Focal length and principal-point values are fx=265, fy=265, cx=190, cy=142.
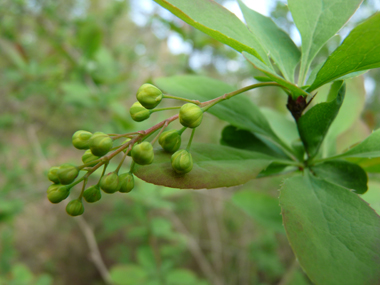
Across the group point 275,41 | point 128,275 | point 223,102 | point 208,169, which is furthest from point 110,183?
point 128,275

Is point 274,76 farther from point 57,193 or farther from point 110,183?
point 57,193

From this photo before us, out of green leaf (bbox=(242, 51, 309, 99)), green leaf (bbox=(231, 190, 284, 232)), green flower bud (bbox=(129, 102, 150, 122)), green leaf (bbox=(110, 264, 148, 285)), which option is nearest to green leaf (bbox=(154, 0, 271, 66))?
green leaf (bbox=(242, 51, 309, 99))

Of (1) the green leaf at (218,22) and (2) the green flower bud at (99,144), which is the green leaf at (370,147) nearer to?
(1) the green leaf at (218,22)

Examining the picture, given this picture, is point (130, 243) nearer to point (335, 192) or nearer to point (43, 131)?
point (43, 131)

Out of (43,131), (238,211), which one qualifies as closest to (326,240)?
(238,211)

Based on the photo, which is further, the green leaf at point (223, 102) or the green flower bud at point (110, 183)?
the green leaf at point (223, 102)

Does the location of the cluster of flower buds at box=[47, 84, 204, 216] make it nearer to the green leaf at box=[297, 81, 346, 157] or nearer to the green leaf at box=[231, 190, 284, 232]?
the green leaf at box=[297, 81, 346, 157]

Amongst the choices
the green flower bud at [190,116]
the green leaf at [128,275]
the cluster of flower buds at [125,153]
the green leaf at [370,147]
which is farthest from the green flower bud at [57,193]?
the green leaf at [128,275]
